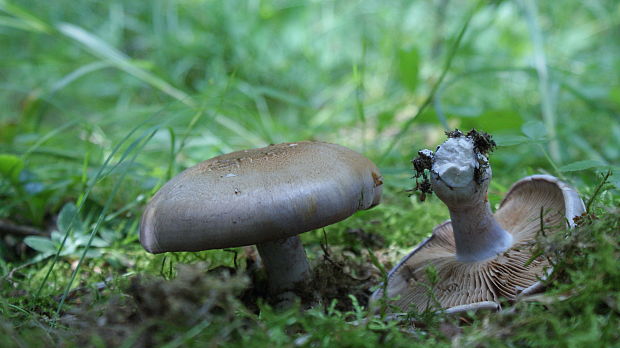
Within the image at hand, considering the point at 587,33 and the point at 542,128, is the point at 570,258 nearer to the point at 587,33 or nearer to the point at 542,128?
the point at 542,128

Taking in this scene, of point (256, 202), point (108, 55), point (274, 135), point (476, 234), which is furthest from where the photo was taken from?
point (274, 135)

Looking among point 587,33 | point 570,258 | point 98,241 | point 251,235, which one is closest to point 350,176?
point 251,235

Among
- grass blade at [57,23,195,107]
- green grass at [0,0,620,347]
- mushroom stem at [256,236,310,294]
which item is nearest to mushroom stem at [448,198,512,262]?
green grass at [0,0,620,347]

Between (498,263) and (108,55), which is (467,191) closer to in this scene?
(498,263)

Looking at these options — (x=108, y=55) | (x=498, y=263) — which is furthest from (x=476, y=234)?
(x=108, y=55)

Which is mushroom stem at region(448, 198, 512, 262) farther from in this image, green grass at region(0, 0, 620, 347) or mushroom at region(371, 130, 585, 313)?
green grass at region(0, 0, 620, 347)

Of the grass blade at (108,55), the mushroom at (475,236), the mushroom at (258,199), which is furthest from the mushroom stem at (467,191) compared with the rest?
the grass blade at (108,55)
